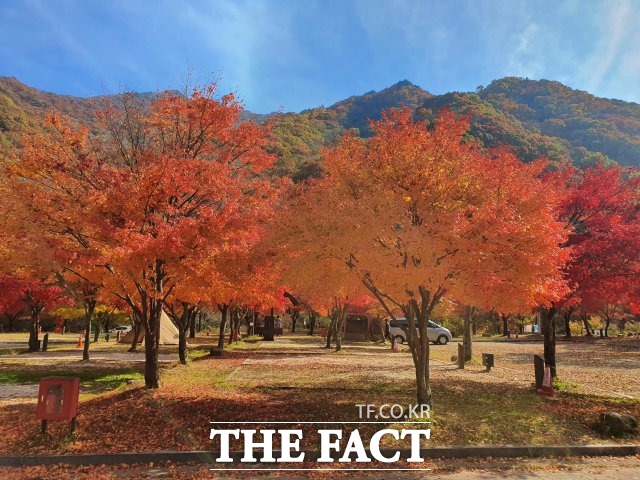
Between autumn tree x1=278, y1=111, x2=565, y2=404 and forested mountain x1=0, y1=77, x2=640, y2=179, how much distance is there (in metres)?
15.5

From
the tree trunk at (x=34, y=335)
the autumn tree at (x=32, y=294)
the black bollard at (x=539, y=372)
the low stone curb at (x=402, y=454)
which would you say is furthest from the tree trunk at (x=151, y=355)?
the tree trunk at (x=34, y=335)

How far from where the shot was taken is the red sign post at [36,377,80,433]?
24.9 ft

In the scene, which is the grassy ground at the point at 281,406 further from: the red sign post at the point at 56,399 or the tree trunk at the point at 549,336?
the tree trunk at the point at 549,336

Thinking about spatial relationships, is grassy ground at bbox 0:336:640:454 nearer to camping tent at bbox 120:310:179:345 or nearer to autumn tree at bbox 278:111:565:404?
autumn tree at bbox 278:111:565:404

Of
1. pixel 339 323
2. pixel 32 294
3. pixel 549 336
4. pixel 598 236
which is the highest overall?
pixel 598 236

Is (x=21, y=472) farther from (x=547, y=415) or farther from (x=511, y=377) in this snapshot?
(x=511, y=377)

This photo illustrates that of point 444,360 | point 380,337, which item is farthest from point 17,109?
point 444,360

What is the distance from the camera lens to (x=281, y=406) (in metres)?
10.0

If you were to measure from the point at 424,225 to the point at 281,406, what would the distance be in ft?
16.3

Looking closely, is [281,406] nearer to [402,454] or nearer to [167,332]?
[402,454]

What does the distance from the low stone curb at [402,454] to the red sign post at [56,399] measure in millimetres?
793

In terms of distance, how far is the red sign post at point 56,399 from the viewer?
759 cm

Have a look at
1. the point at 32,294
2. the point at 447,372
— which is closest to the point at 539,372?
the point at 447,372

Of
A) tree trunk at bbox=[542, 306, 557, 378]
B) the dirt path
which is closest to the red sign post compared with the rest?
the dirt path
